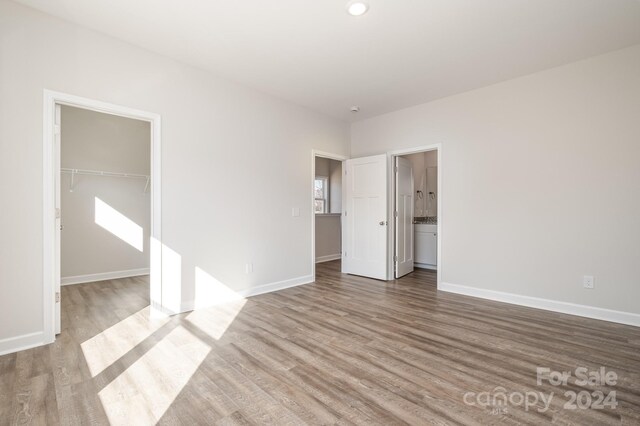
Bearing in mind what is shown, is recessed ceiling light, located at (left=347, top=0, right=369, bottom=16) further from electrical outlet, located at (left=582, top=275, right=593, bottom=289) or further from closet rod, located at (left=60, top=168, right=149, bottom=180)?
closet rod, located at (left=60, top=168, right=149, bottom=180)

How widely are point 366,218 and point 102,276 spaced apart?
449 cm

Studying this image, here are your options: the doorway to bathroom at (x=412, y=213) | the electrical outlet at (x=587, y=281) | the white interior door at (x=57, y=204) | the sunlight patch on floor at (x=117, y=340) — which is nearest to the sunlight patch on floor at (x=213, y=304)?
the sunlight patch on floor at (x=117, y=340)

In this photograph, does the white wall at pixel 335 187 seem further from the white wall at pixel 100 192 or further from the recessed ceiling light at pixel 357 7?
the recessed ceiling light at pixel 357 7

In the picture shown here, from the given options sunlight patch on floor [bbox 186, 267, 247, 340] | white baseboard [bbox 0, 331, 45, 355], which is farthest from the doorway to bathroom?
white baseboard [bbox 0, 331, 45, 355]

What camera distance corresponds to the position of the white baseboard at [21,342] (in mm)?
2355

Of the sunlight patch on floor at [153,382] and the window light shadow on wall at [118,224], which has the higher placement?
the window light shadow on wall at [118,224]

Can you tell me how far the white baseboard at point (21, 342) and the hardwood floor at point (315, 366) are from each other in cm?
10

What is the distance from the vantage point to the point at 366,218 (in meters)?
5.16

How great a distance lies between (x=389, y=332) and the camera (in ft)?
9.26

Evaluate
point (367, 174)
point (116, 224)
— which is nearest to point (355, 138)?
point (367, 174)

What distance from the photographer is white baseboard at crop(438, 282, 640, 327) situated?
306 cm

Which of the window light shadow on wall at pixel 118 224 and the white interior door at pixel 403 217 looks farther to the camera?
the white interior door at pixel 403 217

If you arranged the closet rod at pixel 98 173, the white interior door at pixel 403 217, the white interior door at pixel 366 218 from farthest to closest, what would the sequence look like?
1. the white interior door at pixel 403 217
2. the white interior door at pixel 366 218
3. the closet rod at pixel 98 173

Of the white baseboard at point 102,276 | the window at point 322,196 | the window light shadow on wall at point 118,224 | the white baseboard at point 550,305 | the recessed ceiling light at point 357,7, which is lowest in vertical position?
the white baseboard at point 550,305
